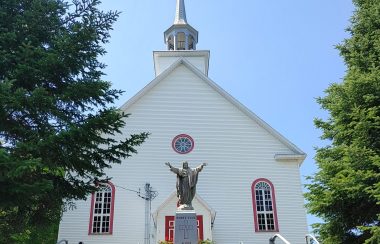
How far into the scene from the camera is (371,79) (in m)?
11.6

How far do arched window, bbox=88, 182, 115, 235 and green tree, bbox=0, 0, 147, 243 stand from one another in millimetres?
7296

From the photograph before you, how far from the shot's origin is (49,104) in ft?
31.5

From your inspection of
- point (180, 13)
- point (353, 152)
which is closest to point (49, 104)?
point (353, 152)

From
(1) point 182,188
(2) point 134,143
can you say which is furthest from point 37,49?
(1) point 182,188

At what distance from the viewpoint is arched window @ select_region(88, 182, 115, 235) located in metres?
18.9

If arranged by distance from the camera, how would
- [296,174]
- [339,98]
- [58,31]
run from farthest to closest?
[296,174] → [339,98] → [58,31]

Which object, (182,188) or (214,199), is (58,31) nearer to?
(182,188)

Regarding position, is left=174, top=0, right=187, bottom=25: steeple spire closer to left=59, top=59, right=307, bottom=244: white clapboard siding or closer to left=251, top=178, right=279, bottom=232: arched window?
left=59, top=59, right=307, bottom=244: white clapboard siding

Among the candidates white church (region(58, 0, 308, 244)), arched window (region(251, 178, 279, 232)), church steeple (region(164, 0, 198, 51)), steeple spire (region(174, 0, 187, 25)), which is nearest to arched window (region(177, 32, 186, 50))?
church steeple (region(164, 0, 198, 51))

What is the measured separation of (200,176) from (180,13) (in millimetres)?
15035

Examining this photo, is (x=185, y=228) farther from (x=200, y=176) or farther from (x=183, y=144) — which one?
(x=183, y=144)

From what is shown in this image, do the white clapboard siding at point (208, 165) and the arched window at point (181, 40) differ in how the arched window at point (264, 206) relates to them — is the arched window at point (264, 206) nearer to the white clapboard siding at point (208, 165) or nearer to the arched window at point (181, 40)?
the white clapboard siding at point (208, 165)

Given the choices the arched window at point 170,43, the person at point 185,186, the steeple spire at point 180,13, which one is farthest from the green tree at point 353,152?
the steeple spire at point 180,13

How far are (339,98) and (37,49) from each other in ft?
28.0
